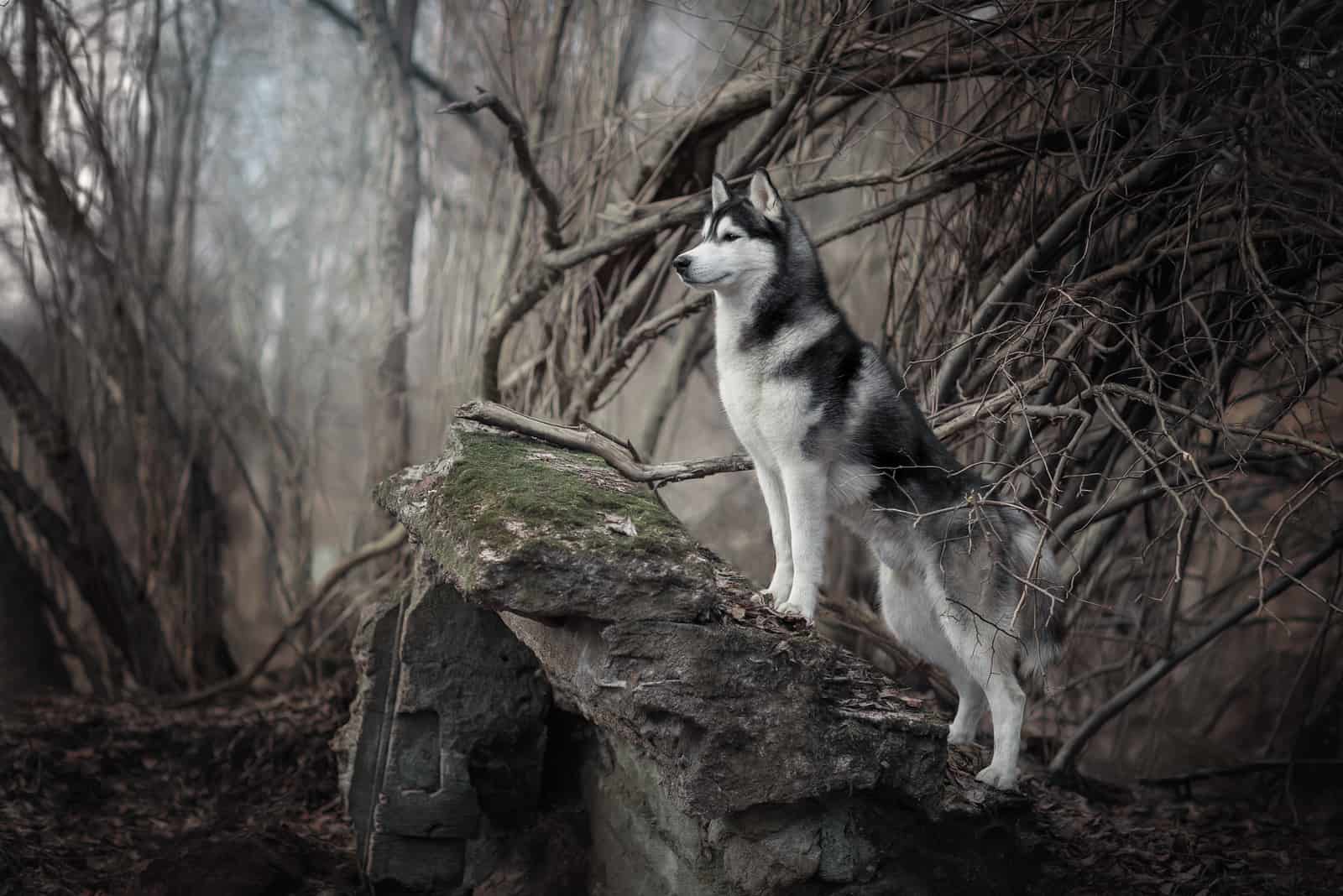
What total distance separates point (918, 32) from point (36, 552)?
23.0 ft

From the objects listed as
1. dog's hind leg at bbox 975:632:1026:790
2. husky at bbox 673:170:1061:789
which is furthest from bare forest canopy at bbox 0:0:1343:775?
dog's hind leg at bbox 975:632:1026:790

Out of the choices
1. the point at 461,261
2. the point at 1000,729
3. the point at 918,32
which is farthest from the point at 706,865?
the point at 461,261

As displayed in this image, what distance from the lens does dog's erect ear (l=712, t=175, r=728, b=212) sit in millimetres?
4477

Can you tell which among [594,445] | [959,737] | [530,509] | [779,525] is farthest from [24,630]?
[959,737]

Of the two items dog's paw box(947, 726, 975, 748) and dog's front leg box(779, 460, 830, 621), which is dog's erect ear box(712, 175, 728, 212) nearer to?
dog's front leg box(779, 460, 830, 621)

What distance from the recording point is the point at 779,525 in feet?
14.4

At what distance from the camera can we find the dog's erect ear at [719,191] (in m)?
4.48

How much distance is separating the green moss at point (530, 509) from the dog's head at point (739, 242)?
35.0 inches

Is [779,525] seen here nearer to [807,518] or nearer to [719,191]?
[807,518]

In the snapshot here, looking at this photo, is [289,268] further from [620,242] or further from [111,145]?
[620,242]

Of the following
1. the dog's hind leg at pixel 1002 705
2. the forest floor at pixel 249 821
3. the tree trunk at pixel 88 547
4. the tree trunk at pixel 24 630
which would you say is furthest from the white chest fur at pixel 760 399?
the tree trunk at pixel 24 630

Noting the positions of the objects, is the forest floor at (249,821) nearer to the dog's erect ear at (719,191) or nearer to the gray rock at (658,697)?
the gray rock at (658,697)

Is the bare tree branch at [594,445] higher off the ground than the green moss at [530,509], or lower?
higher

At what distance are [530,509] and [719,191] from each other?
1654 mm
